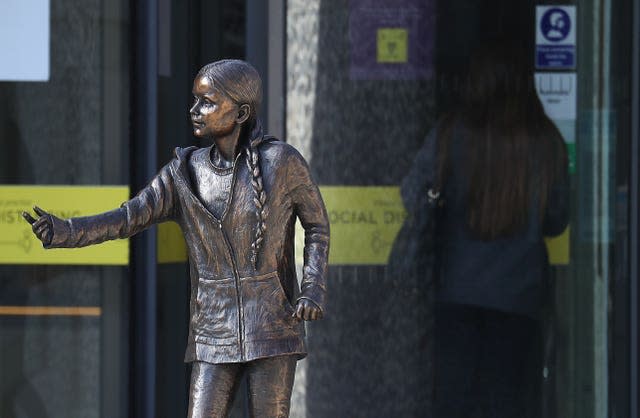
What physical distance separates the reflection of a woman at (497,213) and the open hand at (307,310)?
9.21 ft

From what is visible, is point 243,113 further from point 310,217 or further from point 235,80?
point 310,217

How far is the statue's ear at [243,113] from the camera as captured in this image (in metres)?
3.60

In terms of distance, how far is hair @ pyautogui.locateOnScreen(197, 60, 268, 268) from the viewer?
3.55 m

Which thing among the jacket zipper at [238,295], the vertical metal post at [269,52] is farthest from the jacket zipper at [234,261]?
the vertical metal post at [269,52]

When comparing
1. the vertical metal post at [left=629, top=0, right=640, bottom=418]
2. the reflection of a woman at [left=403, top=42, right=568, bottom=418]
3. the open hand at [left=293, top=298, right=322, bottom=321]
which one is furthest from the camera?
the reflection of a woman at [left=403, top=42, right=568, bottom=418]

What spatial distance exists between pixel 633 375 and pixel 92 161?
2794 millimetres

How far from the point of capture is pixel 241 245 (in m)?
3.61

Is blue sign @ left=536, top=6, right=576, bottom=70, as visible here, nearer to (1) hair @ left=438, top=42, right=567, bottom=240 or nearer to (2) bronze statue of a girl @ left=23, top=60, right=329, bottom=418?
(1) hair @ left=438, top=42, right=567, bottom=240

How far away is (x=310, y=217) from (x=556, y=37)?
2.93m

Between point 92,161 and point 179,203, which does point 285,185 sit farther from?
point 92,161

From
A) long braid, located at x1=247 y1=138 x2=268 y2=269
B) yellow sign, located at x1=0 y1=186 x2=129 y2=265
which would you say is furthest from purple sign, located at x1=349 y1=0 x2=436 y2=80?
long braid, located at x1=247 y1=138 x2=268 y2=269

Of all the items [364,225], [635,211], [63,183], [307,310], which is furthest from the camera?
[63,183]

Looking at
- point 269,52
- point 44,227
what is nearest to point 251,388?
point 44,227

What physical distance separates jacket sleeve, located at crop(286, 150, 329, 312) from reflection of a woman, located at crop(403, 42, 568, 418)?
2.59m
